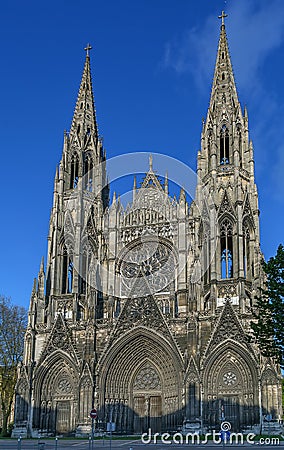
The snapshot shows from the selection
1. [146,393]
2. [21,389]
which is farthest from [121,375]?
[21,389]

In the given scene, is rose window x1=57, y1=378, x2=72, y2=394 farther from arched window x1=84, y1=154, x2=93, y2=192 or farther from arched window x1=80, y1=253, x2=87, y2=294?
arched window x1=84, y1=154, x2=93, y2=192

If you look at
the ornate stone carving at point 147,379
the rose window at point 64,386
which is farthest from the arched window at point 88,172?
the ornate stone carving at point 147,379

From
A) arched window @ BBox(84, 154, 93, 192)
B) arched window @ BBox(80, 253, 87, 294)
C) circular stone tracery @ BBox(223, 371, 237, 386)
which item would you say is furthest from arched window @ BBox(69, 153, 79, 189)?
circular stone tracery @ BBox(223, 371, 237, 386)

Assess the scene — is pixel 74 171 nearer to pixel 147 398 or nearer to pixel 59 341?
pixel 59 341

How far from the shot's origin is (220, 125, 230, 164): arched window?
156 ft

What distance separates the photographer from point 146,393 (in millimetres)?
42281

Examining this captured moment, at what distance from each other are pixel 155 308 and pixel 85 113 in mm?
20723

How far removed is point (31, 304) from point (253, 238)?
56.4 feet

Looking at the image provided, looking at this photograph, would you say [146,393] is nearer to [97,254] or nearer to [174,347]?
[174,347]

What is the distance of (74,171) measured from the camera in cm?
5153

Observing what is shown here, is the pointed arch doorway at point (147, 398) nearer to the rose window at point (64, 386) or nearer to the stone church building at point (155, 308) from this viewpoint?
the stone church building at point (155, 308)

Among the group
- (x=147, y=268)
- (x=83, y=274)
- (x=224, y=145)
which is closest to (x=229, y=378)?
(x=147, y=268)

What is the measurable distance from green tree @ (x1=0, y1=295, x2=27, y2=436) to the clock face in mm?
9848

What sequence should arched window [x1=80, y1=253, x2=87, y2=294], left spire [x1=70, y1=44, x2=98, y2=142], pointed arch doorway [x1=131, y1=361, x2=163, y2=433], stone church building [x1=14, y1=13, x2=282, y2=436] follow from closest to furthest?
stone church building [x1=14, y1=13, x2=282, y2=436], pointed arch doorway [x1=131, y1=361, x2=163, y2=433], arched window [x1=80, y1=253, x2=87, y2=294], left spire [x1=70, y1=44, x2=98, y2=142]
